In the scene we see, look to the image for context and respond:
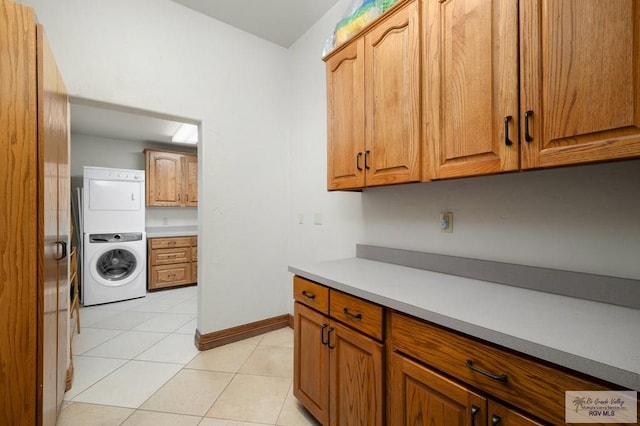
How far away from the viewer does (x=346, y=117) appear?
5.51 feet

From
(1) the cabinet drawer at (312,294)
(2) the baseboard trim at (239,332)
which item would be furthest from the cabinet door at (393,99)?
(2) the baseboard trim at (239,332)

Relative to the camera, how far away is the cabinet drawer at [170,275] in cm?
425

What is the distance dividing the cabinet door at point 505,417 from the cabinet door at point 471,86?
0.78 m

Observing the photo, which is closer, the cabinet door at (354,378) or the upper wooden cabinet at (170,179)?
the cabinet door at (354,378)

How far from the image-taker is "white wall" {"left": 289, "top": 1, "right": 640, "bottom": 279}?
3.22 feet

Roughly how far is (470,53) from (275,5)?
1876 mm

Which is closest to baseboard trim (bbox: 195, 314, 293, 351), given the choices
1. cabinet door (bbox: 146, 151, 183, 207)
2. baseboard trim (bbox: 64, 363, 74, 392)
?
baseboard trim (bbox: 64, 363, 74, 392)

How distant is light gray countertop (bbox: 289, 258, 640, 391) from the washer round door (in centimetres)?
372

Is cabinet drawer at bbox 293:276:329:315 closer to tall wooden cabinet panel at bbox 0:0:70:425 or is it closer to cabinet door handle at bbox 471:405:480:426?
cabinet door handle at bbox 471:405:480:426

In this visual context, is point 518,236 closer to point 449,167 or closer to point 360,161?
point 449,167

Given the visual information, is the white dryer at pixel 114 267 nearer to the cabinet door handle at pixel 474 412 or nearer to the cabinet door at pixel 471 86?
the cabinet door at pixel 471 86

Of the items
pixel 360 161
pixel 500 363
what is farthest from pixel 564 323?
pixel 360 161

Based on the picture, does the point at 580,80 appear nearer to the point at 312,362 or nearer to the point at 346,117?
the point at 346,117

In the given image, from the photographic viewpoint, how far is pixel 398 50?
4.47ft
